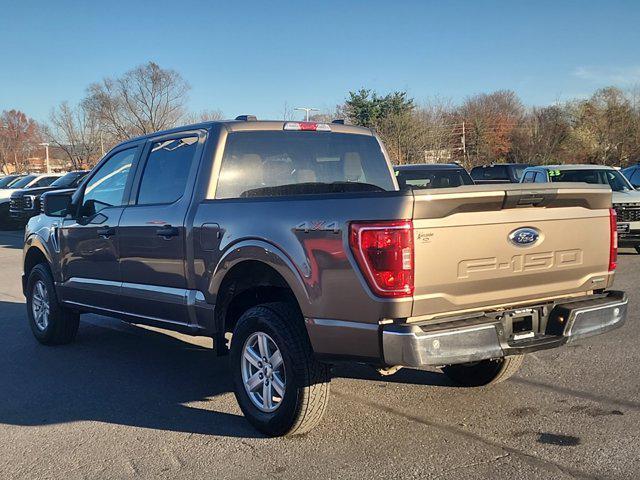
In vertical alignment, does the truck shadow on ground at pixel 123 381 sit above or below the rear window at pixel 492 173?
below

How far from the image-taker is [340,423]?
4.40 meters

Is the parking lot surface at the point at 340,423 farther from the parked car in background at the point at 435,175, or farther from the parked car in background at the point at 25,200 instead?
the parked car in background at the point at 25,200

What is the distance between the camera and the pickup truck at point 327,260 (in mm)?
3477

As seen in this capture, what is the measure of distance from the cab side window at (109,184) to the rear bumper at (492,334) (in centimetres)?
330

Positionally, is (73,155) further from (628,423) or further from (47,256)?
(628,423)

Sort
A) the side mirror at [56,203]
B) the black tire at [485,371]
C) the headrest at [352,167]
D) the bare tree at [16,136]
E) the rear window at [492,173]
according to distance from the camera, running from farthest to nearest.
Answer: the bare tree at [16,136] < the rear window at [492,173] < the side mirror at [56,203] < the headrest at [352,167] < the black tire at [485,371]

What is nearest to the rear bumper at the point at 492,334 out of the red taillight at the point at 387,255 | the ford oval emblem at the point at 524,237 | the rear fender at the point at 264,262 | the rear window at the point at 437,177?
the red taillight at the point at 387,255

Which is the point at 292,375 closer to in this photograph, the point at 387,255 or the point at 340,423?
the point at 340,423

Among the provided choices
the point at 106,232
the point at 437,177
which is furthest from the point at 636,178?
the point at 106,232

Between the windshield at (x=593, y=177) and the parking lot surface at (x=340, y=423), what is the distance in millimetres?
7491

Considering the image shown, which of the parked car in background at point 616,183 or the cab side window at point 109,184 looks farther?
the parked car in background at point 616,183

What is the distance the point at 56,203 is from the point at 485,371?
446 cm

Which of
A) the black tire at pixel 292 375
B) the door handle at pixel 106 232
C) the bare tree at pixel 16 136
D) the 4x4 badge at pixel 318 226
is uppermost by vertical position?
the bare tree at pixel 16 136

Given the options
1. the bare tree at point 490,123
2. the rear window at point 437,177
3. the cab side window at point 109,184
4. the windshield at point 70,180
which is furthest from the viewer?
the bare tree at point 490,123
